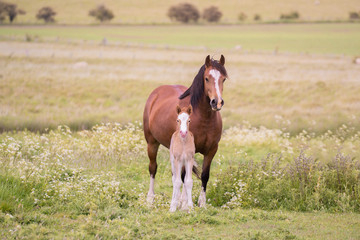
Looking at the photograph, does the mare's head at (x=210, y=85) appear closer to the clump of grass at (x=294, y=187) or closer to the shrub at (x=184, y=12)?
the clump of grass at (x=294, y=187)

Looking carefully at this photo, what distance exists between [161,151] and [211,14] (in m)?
101

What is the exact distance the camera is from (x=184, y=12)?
11394 cm

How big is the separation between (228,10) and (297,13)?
23.7 m

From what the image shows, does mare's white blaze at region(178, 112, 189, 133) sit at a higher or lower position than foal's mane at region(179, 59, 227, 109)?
lower

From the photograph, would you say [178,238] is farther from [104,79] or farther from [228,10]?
[228,10]

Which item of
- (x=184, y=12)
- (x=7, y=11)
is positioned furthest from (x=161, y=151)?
(x=184, y=12)

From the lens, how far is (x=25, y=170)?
10.1 meters

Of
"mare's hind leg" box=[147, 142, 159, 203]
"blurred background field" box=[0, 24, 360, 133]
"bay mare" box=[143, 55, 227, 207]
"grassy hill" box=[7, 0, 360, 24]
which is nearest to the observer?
"bay mare" box=[143, 55, 227, 207]

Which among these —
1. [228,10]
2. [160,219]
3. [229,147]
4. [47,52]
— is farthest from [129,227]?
[228,10]

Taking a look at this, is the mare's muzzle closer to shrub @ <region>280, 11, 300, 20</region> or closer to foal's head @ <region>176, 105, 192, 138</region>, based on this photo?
foal's head @ <region>176, 105, 192, 138</region>

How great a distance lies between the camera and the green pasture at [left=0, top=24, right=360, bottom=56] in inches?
2854

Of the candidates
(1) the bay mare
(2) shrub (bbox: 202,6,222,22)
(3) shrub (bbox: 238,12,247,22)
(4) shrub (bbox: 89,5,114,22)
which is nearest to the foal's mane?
(1) the bay mare

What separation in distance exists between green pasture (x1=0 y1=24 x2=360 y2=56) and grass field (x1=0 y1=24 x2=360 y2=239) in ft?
53.3

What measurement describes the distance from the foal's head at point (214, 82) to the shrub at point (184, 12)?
107 meters
